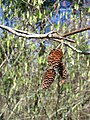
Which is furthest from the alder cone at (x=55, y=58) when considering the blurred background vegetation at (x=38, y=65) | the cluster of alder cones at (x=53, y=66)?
the blurred background vegetation at (x=38, y=65)

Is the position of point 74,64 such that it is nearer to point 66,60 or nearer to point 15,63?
point 66,60

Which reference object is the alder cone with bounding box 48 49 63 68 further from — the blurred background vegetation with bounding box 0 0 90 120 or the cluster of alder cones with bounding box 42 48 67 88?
the blurred background vegetation with bounding box 0 0 90 120

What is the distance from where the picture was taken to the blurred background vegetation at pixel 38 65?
9.70ft

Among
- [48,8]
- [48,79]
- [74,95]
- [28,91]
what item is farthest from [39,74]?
[48,79]

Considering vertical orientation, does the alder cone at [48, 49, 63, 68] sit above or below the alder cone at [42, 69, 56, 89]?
above

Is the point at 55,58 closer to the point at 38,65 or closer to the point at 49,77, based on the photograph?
the point at 49,77

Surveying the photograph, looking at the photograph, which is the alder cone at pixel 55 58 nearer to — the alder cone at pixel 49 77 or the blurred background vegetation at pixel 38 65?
the alder cone at pixel 49 77

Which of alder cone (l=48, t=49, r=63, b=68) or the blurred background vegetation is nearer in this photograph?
alder cone (l=48, t=49, r=63, b=68)

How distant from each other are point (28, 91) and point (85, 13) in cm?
86

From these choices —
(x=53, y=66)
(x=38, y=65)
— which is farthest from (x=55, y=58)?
(x=38, y=65)

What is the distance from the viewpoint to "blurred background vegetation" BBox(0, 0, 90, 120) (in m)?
2.96

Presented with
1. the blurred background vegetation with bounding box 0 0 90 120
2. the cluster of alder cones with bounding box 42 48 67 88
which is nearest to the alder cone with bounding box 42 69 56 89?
the cluster of alder cones with bounding box 42 48 67 88

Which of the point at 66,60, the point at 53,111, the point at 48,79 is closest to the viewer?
the point at 48,79

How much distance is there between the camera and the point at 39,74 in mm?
3023
